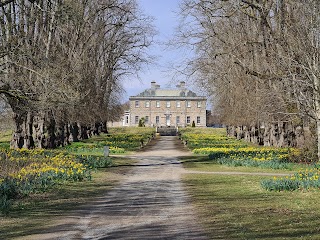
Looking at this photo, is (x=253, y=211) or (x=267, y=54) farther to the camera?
(x=267, y=54)

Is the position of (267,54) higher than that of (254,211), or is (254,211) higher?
(267,54)

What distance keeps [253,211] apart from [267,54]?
15.7m

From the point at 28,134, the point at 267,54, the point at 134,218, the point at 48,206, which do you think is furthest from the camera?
the point at 28,134

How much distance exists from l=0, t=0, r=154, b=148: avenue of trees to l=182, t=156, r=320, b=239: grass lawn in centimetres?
730

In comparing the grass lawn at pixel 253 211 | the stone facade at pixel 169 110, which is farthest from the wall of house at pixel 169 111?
the grass lawn at pixel 253 211

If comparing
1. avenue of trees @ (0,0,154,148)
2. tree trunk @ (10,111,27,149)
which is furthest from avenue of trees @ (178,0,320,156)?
tree trunk @ (10,111,27,149)

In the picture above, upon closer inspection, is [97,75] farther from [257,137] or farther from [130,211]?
[130,211]

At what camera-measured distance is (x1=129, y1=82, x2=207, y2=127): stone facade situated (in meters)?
111

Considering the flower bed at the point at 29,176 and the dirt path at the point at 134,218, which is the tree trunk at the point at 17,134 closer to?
the flower bed at the point at 29,176

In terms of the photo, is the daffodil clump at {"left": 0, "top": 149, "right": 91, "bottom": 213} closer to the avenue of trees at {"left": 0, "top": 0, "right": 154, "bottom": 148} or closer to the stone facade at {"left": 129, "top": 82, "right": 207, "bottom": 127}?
the avenue of trees at {"left": 0, "top": 0, "right": 154, "bottom": 148}

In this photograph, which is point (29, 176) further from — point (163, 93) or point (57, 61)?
point (163, 93)

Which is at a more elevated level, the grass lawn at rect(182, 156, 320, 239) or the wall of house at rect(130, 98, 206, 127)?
the wall of house at rect(130, 98, 206, 127)

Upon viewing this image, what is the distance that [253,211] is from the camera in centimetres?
1027

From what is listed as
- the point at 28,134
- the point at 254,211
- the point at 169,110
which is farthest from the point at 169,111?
the point at 254,211
